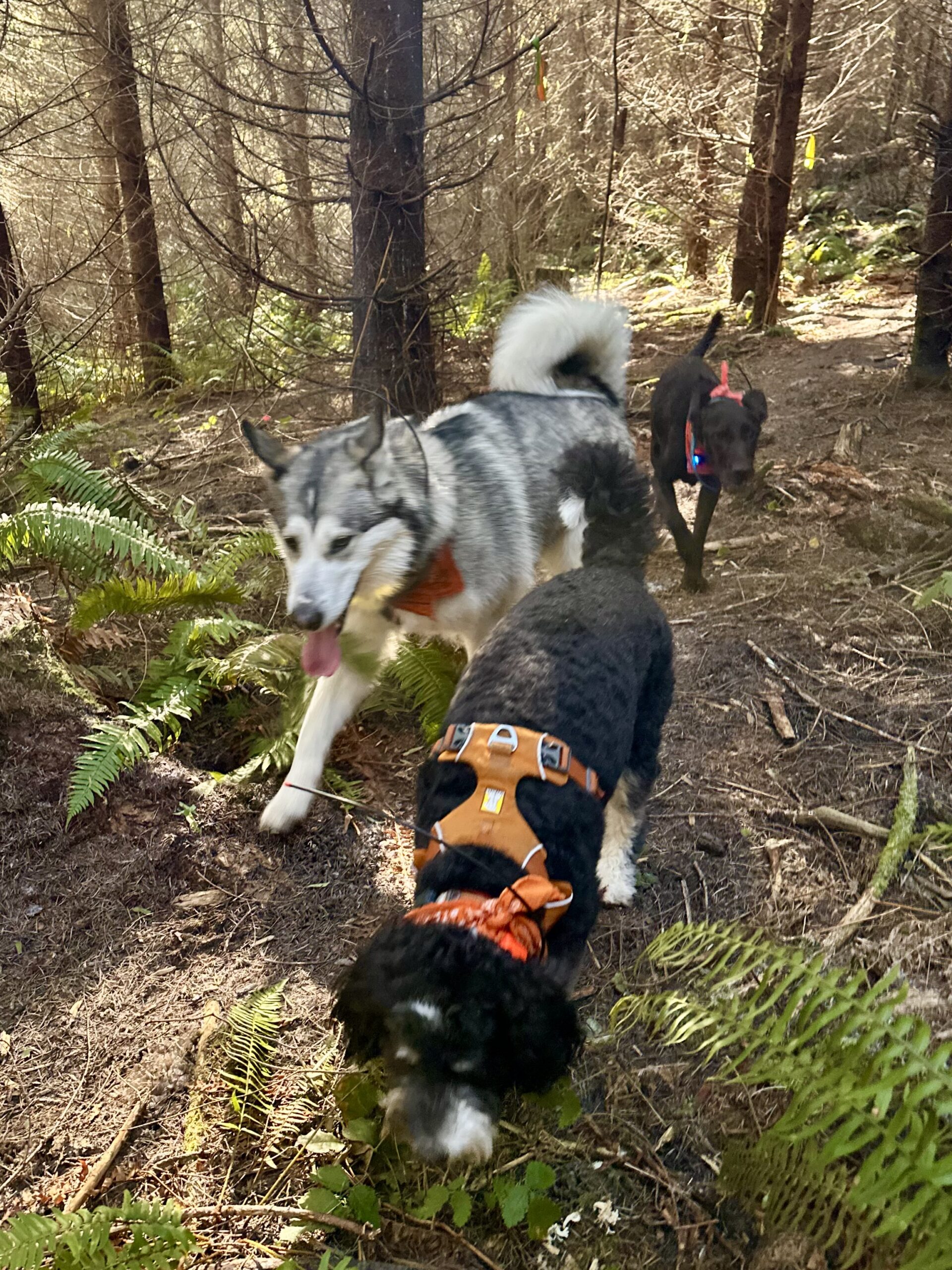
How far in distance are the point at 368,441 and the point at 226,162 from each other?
14.1ft

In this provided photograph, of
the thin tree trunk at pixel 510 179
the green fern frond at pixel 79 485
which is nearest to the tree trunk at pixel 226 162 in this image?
the green fern frond at pixel 79 485

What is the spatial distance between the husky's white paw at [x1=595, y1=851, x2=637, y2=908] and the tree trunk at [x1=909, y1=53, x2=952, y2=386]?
586cm

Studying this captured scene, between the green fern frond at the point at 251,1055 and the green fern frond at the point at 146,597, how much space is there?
1.89 meters

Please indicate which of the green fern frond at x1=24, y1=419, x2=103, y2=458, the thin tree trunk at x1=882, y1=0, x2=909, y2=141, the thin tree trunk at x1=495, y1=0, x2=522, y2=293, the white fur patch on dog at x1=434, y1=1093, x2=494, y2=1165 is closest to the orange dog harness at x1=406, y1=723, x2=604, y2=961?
the white fur patch on dog at x1=434, y1=1093, x2=494, y2=1165

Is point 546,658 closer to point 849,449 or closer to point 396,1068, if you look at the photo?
point 396,1068

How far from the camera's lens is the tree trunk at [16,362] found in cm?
619

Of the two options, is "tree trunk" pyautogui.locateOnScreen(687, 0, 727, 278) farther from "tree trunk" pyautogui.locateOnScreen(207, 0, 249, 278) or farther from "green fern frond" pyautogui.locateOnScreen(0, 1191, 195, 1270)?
"green fern frond" pyautogui.locateOnScreen(0, 1191, 195, 1270)

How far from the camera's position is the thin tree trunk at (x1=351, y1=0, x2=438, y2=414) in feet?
17.0

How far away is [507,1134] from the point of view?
2273mm

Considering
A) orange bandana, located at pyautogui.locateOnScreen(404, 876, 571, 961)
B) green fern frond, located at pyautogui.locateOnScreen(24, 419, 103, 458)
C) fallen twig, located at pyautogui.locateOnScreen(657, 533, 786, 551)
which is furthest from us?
fallen twig, located at pyautogui.locateOnScreen(657, 533, 786, 551)

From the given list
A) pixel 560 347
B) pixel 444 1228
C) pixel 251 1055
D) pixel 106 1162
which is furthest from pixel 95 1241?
pixel 560 347

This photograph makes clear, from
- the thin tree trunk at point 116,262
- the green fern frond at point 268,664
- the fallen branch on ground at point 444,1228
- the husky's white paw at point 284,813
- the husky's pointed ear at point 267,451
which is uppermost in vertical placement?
the thin tree trunk at point 116,262

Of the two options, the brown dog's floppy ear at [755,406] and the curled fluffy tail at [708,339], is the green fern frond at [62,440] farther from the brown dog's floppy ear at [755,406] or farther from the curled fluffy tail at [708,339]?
the curled fluffy tail at [708,339]

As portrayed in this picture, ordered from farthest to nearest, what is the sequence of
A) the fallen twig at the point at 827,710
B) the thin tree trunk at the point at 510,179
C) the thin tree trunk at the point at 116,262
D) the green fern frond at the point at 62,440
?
the thin tree trunk at the point at 510,179 < the thin tree trunk at the point at 116,262 < the green fern frond at the point at 62,440 < the fallen twig at the point at 827,710
